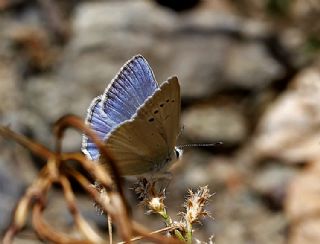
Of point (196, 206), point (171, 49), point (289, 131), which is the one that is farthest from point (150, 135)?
point (171, 49)

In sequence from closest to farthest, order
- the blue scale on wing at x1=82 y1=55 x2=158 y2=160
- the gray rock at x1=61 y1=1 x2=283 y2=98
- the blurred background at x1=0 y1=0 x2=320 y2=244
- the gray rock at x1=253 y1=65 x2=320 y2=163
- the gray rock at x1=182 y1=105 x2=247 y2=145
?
the blue scale on wing at x1=82 y1=55 x2=158 y2=160 → the blurred background at x1=0 y1=0 x2=320 y2=244 → the gray rock at x1=253 y1=65 x2=320 y2=163 → the gray rock at x1=182 y1=105 x2=247 y2=145 → the gray rock at x1=61 y1=1 x2=283 y2=98

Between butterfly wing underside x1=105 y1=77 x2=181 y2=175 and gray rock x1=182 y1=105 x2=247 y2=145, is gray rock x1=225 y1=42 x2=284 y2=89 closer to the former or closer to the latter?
gray rock x1=182 y1=105 x2=247 y2=145

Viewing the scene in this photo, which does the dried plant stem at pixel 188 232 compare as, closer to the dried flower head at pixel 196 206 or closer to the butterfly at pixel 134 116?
the dried flower head at pixel 196 206

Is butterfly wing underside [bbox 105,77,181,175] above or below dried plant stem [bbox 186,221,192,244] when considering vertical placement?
above

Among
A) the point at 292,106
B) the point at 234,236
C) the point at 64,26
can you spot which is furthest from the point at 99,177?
the point at 64,26

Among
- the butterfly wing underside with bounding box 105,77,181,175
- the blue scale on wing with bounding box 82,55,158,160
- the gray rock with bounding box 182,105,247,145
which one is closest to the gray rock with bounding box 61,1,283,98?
the gray rock with bounding box 182,105,247,145

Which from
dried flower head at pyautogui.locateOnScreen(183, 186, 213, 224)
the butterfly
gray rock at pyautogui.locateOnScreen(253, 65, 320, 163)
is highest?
gray rock at pyautogui.locateOnScreen(253, 65, 320, 163)

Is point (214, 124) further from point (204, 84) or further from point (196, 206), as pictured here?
point (196, 206)
